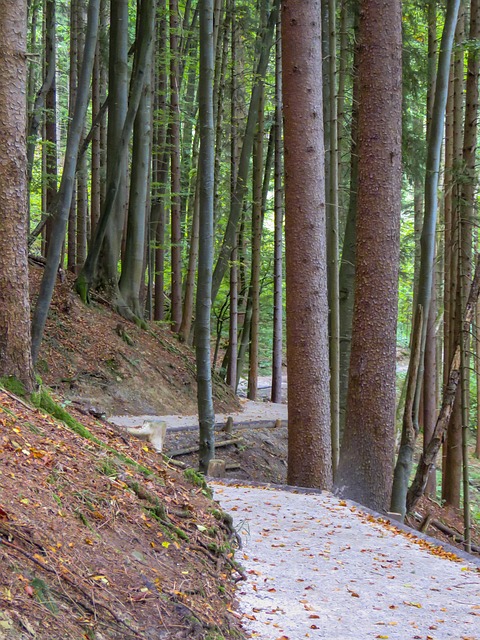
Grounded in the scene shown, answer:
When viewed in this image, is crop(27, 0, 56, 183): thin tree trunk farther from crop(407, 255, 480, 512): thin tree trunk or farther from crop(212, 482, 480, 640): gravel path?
crop(212, 482, 480, 640): gravel path

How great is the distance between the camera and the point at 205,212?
29.9 feet

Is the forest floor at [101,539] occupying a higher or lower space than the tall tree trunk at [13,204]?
lower

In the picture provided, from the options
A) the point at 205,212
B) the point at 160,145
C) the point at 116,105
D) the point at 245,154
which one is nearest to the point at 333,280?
the point at 205,212

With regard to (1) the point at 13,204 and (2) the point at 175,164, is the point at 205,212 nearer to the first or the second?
(1) the point at 13,204

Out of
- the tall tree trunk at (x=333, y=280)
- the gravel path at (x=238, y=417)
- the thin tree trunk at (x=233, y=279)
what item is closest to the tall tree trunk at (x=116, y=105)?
the thin tree trunk at (x=233, y=279)

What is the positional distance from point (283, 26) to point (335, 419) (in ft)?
18.0

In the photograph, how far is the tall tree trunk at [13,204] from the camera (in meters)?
5.68

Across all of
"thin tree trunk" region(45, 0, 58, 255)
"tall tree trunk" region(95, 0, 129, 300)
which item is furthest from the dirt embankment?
"thin tree trunk" region(45, 0, 58, 255)

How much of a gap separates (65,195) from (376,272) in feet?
12.4

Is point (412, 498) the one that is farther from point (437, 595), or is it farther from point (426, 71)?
point (426, 71)

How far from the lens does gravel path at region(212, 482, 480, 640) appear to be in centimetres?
453

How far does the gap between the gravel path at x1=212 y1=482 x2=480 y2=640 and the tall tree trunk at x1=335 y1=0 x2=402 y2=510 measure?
101 cm

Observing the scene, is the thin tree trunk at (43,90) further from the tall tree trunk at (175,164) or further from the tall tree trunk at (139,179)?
the tall tree trunk at (175,164)

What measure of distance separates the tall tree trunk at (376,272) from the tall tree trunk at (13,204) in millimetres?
4151
